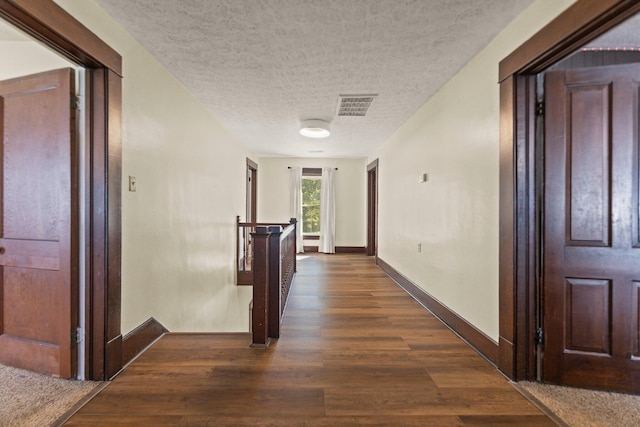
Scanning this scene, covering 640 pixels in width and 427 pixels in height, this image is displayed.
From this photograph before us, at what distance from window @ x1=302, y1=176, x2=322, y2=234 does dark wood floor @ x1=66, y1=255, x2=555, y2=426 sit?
4826mm

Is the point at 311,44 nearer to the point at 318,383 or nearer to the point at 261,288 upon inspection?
the point at 261,288

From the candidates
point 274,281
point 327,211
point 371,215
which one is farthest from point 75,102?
point 371,215

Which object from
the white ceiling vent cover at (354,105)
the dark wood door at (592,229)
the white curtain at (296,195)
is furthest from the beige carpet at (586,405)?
the white curtain at (296,195)

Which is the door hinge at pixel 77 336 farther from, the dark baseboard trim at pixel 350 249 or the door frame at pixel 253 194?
the dark baseboard trim at pixel 350 249

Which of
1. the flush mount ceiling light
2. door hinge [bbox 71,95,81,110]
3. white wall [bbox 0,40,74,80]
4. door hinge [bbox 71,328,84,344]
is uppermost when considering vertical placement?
the flush mount ceiling light

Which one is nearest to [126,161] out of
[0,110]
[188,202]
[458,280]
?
[0,110]

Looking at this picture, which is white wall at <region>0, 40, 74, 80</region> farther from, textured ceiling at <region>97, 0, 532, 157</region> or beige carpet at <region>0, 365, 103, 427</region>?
beige carpet at <region>0, 365, 103, 427</region>

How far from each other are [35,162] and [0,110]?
0.49 meters

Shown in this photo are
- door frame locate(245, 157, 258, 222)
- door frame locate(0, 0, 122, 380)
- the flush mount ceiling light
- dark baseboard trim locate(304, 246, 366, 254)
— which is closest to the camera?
door frame locate(0, 0, 122, 380)

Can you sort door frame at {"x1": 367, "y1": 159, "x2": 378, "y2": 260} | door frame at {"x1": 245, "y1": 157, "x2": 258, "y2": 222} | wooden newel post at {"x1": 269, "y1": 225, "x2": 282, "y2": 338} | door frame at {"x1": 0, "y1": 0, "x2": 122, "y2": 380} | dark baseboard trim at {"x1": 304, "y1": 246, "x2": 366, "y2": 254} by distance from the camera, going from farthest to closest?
dark baseboard trim at {"x1": 304, "y1": 246, "x2": 366, "y2": 254} → door frame at {"x1": 367, "y1": 159, "x2": 378, "y2": 260} → door frame at {"x1": 245, "y1": 157, "x2": 258, "y2": 222} → wooden newel post at {"x1": 269, "y1": 225, "x2": 282, "y2": 338} → door frame at {"x1": 0, "y1": 0, "x2": 122, "y2": 380}

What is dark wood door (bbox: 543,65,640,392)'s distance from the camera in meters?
1.78

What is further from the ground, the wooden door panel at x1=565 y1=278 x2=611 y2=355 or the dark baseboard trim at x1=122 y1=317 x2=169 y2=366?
the wooden door panel at x1=565 y1=278 x2=611 y2=355

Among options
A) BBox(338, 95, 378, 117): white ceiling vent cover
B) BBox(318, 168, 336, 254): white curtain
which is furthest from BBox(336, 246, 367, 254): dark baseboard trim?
BBox(338, 95, 378, 117): white ceiling vent cover

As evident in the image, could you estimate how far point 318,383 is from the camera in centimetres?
189
